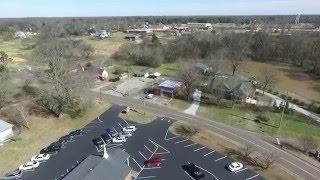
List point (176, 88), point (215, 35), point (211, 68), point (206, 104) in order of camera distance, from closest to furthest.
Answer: point (206, 104), point (176, 88), point (211, 68), point (215, 35)

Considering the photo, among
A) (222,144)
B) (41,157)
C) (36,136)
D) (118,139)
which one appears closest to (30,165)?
(41,157)

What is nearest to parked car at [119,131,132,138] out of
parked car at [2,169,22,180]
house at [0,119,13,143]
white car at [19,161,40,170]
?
white car at [19,161,40,170]

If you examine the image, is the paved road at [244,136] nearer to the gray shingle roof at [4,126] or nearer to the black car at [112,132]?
the black car at [112,132]

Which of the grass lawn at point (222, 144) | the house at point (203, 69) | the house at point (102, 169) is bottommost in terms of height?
the grass lawn at point (222, 144)

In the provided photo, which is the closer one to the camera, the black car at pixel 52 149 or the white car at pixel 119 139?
the black car at pixel 52 149

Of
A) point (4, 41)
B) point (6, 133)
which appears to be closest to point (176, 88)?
point (6, 133)

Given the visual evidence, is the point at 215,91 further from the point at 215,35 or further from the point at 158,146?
the point at 215,35

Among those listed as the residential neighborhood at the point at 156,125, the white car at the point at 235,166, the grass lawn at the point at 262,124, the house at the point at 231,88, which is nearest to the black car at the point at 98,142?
the residential neighborhood at the point at 156,125
